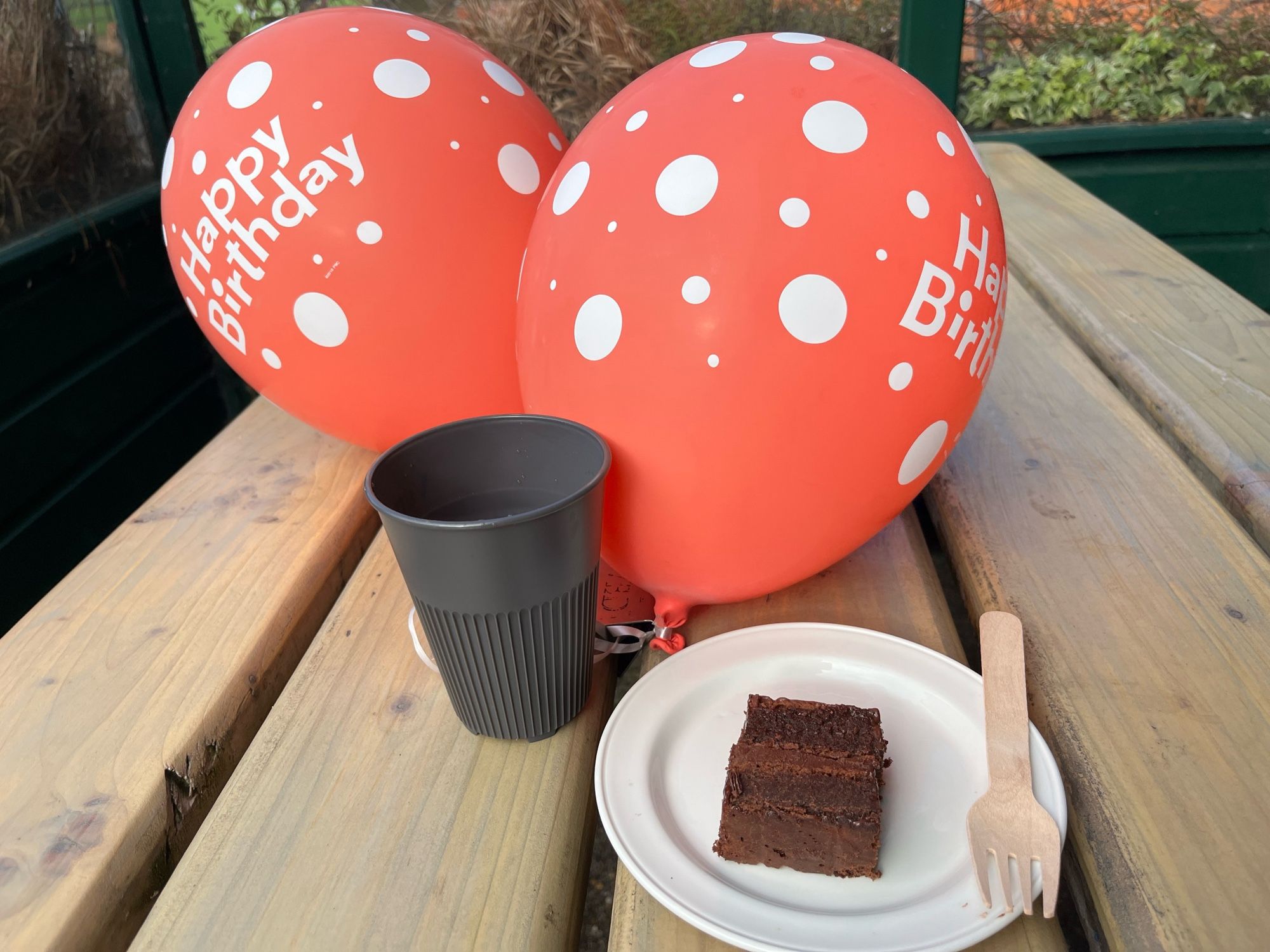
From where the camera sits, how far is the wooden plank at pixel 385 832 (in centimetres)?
58

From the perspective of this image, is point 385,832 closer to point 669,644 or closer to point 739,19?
point 669,644

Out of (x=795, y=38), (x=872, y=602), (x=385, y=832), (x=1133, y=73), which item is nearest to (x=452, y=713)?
(x=385, y=832)

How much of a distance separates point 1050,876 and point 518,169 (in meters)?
0.76

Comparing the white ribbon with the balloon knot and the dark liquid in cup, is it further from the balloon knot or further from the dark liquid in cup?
the dark liquid in cup

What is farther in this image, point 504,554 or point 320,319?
point 320,319

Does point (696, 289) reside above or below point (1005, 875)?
above

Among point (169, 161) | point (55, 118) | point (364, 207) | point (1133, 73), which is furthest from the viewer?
point (1133, 73)

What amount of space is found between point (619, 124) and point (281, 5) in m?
1.68

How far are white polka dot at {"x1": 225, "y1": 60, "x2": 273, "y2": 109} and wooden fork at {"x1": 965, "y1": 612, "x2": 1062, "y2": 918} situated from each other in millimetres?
846

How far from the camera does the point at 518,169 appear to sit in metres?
0.93

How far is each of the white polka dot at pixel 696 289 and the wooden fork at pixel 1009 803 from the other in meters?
0.35

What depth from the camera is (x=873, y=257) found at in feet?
2.21

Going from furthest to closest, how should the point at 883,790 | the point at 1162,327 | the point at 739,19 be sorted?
the point at 739,19 < the point at 1162,327 < the point at 883,790

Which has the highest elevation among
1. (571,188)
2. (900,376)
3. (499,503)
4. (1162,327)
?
(571,188)
